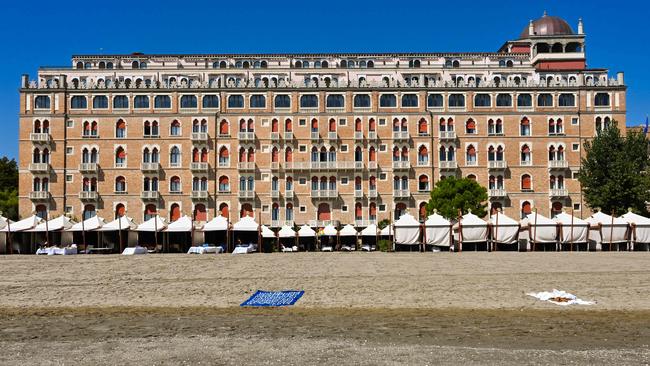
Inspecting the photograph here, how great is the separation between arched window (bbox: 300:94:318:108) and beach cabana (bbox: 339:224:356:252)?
1898 centimetres

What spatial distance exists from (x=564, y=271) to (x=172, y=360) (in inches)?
925

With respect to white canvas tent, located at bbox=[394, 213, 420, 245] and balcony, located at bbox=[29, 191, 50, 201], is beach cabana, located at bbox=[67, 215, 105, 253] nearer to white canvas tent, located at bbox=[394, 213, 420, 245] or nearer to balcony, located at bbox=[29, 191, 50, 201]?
balcony, located at bbox=[29, 191, 50, 201]

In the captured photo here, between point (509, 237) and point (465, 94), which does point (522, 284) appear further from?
point (465, 94)

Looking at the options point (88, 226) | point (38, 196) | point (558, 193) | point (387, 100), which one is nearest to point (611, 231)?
point (558, 193)

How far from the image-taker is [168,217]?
3081 inches

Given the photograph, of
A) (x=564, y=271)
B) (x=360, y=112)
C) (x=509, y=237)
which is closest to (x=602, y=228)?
(x=509, y=237)

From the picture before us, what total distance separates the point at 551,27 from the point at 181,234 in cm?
5468

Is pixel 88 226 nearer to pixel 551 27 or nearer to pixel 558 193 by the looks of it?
pixel 558 193

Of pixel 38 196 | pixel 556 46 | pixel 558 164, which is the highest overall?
pixel 556 46

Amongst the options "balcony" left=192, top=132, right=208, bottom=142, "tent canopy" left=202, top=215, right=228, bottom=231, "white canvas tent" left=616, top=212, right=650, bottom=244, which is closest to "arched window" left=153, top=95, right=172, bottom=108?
"balcony" left=192, top=132, right=208, bottom=142

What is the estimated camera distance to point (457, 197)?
68.4 metres

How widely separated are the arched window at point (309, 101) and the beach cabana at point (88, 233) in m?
29.5

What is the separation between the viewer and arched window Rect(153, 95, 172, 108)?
3147 inches

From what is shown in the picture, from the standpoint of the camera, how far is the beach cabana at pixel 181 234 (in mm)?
57781
